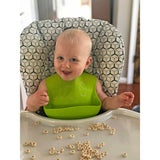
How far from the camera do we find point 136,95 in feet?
8.64

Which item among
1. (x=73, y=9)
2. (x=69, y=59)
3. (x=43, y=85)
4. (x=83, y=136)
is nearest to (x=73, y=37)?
(x=69, y=59)

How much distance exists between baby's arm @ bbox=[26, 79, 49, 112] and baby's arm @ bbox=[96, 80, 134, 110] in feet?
0.88

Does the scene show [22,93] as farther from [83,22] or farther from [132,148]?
[132,148]

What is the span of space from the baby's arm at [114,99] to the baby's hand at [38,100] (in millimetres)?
293

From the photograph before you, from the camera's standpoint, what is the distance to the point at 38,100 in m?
0.87

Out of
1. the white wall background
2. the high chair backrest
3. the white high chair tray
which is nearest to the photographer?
the white high chair tray

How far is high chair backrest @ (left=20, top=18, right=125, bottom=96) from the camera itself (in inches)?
37.4

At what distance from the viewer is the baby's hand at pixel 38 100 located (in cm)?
81

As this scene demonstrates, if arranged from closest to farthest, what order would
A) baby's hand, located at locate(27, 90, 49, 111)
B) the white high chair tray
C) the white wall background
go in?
the white high chair tray, baby's hand, located at locate(27, 90, 49, 111), the white wall background

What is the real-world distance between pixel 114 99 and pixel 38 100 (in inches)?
13.5

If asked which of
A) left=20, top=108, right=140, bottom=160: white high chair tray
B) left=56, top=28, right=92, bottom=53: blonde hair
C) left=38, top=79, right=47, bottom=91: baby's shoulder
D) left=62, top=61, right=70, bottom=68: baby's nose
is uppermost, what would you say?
left=56, top=28, right=92, bottom=53: blonde hair

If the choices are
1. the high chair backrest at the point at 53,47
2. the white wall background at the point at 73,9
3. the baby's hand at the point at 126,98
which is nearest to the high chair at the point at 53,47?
the high chair backrest at the point at 53,47

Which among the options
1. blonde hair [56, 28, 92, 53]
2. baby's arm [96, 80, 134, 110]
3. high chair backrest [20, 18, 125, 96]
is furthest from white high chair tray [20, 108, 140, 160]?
blonde hair [56, 28, 92, 53]

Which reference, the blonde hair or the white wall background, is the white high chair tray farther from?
the white wall background
